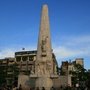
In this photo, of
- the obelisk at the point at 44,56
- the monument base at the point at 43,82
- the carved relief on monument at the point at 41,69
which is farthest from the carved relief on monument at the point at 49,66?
the monument base at the point at 43,82

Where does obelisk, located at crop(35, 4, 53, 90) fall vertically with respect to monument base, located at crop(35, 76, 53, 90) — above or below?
above

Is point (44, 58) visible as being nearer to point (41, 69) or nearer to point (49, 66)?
point (49, 66)

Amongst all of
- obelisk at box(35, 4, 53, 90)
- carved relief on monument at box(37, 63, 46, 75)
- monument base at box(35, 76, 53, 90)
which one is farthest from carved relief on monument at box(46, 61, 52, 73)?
monument base at box(35, 76, 53, 90)

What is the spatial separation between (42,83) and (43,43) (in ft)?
18.9

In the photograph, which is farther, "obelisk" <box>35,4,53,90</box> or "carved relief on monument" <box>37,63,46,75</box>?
"carved relief on monument" <box>37,63,46,75</box>

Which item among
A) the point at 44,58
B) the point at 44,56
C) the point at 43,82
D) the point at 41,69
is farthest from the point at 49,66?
the point at 43,82

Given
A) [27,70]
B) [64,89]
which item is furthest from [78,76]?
[64,89]

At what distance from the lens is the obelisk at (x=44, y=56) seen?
38.4 m

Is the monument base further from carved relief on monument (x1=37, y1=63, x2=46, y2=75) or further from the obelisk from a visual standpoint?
carved relief on monument (x1=37, y1=63, x2=46, y2=75)

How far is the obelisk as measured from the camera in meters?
38.4

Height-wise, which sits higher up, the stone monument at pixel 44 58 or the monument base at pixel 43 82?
the stone monument at pixel 44 58

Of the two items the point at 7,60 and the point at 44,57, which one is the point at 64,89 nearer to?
the point at 44,57

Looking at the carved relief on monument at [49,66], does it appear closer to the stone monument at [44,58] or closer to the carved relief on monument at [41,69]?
the stone monument at [44,58]

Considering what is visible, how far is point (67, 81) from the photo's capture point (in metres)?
38.6
